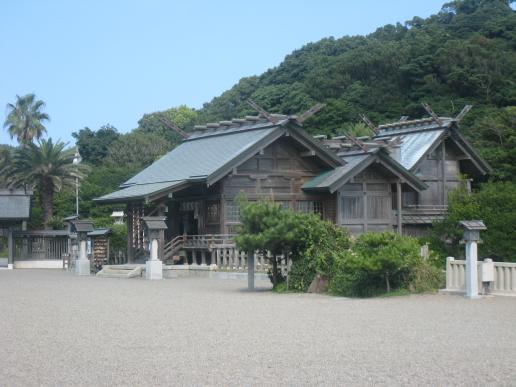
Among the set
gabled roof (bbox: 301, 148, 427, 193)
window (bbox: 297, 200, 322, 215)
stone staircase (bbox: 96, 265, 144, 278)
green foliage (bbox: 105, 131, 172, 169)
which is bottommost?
stone staircase (bbox: 96, 265, 144, 278)

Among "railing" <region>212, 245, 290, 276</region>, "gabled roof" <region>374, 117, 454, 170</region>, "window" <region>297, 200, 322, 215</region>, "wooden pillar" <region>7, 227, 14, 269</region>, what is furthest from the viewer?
"wooden pillar" <region>7, 227, 14, 269</region>

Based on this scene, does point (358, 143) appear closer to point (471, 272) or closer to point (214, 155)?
point (214, 155)

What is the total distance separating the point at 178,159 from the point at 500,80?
34582 mm

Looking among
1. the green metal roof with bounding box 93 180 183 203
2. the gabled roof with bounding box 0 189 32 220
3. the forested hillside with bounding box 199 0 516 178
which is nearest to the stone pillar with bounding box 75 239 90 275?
the green metal roof with bounding box 93 180 183 203

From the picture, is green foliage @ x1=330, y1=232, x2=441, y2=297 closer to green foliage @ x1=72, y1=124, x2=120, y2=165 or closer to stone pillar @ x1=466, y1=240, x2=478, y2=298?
stone pillar @ x1=466, y1=240, x2=478, y2=298

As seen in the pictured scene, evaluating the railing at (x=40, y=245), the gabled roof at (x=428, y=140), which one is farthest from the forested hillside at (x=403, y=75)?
the railing at (x=40, y=245)

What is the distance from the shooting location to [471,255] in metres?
19.0

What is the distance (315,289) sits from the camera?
21312 millimetres

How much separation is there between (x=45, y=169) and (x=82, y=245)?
16870 mm

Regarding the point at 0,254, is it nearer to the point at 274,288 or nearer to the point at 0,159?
the point at 0,159

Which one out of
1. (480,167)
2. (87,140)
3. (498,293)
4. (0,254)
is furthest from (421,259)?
(87,140)

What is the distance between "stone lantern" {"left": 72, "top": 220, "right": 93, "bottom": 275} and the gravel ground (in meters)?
15.0

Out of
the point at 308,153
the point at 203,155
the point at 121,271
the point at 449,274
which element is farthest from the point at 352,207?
the point at 449,274

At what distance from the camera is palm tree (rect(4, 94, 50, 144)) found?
7294cm
